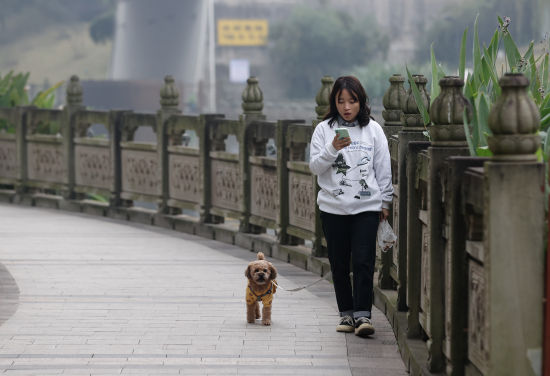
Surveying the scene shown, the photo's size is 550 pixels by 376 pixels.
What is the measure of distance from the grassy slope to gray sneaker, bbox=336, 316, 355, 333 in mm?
144921

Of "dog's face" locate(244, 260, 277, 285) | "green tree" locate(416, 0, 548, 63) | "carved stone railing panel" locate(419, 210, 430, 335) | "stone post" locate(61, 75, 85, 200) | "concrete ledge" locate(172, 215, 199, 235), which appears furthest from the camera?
"green tree" locate(416, 0, 548, 63)

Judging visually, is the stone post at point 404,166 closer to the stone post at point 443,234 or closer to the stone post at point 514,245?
the stone post at point 443,234

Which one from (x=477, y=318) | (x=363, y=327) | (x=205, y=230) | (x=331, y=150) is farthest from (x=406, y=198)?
(x=205, y=230)

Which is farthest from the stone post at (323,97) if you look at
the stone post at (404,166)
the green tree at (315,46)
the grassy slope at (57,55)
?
the grassy slope at (57,55)

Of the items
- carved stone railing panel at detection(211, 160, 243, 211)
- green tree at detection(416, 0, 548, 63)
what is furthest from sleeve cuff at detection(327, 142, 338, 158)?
green tree at detection(416, 0, 548, 63)

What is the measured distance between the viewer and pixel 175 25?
78.6 m

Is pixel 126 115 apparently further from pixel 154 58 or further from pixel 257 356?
pixel 154 58

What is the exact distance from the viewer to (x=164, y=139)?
49.3ft

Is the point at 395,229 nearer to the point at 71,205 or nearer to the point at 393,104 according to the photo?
the point at 393,104

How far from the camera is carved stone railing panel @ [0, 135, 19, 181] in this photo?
1878 centimetres

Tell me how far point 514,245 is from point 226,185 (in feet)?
30.3

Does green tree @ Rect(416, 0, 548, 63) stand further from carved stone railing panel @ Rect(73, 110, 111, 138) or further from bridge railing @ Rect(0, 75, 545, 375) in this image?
bridge railing @ Rect(0, 75, 545, 375)

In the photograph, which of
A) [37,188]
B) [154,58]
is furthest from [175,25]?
[37,188]

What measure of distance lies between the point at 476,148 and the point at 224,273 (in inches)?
215
